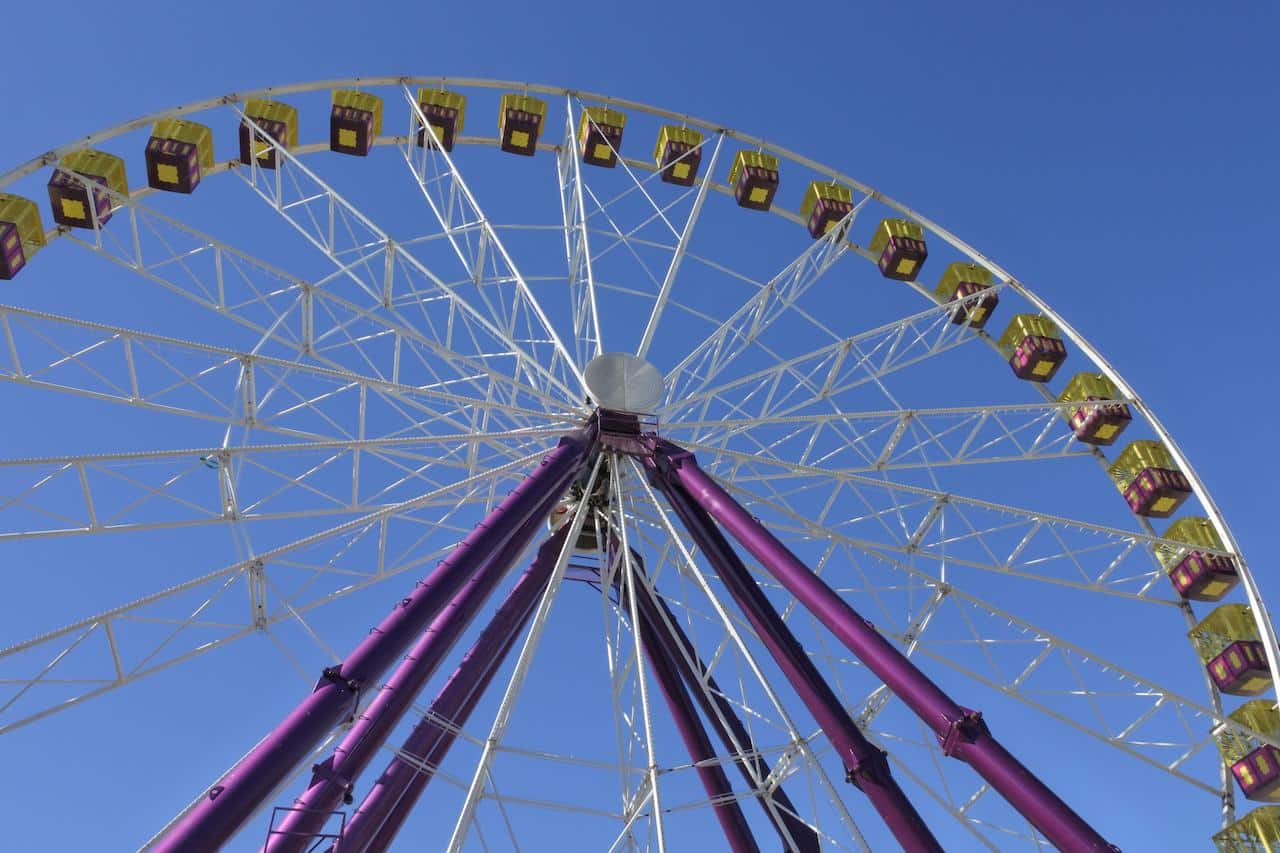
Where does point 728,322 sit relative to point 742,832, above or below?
above

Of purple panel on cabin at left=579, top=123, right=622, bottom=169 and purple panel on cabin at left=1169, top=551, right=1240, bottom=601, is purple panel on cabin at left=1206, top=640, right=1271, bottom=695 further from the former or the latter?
purple panel on cabin at left=579, top=123, right=622, bottom=169

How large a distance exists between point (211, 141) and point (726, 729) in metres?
11.5

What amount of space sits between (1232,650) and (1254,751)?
6.09 ft

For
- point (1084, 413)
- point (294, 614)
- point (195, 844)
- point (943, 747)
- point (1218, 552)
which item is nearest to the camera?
point (195, 844)

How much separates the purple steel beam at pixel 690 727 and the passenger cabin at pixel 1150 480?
944cm

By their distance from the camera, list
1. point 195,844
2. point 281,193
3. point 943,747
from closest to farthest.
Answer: point 195,844
point 943,747
point 281,193

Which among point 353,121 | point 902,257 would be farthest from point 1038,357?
point 353,121

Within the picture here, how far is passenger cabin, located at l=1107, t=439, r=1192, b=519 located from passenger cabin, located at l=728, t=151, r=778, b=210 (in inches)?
314

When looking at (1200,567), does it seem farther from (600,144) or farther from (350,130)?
(350,130)

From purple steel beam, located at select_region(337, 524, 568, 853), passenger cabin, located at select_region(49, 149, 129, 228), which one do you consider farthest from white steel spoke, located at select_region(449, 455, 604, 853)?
passenger cabin, located at select_region(49, 149, 129, 228)

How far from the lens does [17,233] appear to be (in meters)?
14.4

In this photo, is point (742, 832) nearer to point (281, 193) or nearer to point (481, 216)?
point (481, 216)

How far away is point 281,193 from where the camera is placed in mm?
16688

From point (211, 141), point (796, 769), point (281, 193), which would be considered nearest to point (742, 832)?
point (796, 769)
